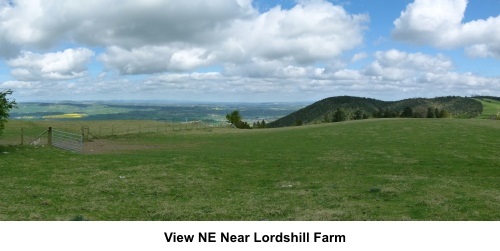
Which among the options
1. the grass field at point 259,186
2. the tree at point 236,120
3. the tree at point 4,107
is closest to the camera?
the grass field at point 259,186

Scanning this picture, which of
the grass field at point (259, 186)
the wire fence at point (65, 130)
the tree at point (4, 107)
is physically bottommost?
the wire fence at point (65, 130)

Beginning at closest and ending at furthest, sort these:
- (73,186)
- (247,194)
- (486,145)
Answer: (247,194) < (73,186) < (486,145)

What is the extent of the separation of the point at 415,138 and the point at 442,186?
35285 mm

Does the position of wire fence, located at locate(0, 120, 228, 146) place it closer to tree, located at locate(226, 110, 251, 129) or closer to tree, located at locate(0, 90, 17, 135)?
tree, located at locate(0, 90, 17, 135)

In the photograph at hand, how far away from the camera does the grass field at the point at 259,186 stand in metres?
15.3

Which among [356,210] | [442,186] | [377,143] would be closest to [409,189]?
[442,186]

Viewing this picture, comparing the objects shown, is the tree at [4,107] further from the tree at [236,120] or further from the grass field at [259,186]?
the tree at [236,120]

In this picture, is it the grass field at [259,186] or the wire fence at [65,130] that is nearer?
the grass field at [259,186]

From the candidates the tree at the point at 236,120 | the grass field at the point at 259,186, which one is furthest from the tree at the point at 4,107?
the tree at the point at 236,120

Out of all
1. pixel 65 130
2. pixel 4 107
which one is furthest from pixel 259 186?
pixel 65 130

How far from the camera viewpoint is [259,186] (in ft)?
73.4

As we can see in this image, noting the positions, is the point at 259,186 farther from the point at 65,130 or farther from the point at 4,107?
the point at 65,130

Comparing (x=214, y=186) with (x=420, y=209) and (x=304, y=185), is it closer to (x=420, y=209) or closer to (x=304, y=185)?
(x=304, y=185)

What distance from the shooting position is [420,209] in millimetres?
15867
